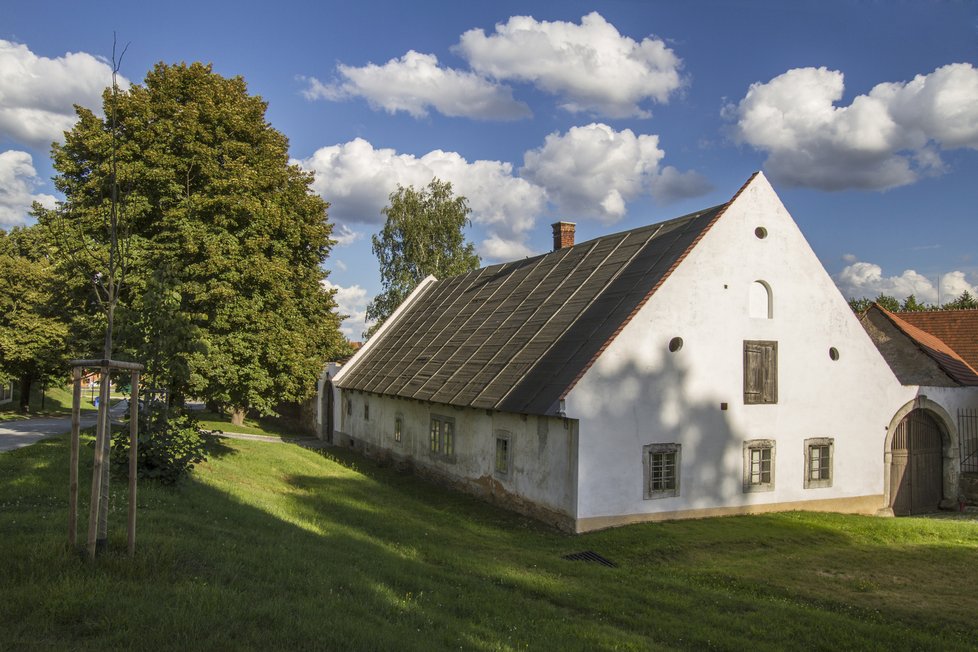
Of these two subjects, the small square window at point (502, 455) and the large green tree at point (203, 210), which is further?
the large green tree at point (203, 210)

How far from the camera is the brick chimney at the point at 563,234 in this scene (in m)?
27.8

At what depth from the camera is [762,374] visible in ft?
57.2

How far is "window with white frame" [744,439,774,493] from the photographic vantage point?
1705cm

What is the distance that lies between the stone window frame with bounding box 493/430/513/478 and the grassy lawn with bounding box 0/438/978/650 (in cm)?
110

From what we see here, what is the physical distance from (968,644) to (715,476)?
818 centimetres

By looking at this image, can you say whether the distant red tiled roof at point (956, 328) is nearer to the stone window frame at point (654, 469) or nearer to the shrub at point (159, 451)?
the stone window frame at point (654, 469)

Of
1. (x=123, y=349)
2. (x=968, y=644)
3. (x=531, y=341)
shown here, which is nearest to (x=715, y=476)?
(x=531, y=341)

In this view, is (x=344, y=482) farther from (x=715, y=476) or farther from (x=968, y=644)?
(x=968, y=644)

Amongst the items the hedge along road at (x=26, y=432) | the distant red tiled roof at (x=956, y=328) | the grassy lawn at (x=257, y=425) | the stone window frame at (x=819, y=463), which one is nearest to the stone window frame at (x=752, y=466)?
the stone window frame at (x=819, y=463)

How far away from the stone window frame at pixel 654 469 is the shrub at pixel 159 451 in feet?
31.6

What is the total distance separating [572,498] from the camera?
48.6 ft

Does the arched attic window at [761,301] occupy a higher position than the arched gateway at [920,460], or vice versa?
the arched attic window at [761,301]

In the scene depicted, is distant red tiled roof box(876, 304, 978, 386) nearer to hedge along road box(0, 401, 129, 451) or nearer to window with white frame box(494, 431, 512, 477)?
window with white frame box(494, 431, 512, 477)

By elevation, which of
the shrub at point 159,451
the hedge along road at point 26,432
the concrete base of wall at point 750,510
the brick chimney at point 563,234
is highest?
the brick chimney at point 563,234
